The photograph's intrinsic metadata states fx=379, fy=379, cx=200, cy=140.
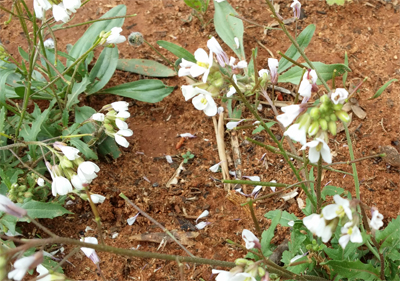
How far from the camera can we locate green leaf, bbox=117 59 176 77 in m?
3.50

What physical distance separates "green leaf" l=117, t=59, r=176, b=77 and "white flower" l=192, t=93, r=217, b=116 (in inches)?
70.3

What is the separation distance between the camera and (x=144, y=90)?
3.29 m

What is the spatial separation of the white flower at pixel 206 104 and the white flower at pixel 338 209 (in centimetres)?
66

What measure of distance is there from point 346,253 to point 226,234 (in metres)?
0.88

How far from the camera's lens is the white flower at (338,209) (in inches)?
53.2

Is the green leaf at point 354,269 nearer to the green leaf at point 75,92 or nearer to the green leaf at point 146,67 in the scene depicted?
the green leaf at point 75,92

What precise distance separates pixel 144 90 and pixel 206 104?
5.49 ft

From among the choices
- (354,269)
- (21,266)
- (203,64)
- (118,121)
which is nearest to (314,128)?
(203,64)

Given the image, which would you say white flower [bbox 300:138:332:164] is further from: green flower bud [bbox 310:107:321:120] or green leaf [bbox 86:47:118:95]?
green leaf [bbox 86:47:118:95]

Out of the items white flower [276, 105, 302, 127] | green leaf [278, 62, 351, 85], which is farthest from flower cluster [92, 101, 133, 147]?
green leaf [278, 62, 351, 85]

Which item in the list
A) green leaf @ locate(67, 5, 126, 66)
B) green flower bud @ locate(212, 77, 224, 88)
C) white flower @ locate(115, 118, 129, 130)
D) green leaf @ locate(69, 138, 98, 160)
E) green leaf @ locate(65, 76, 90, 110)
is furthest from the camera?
green leaf @ locate(67, 5, 126, 66)

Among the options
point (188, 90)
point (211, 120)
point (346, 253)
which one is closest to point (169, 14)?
point (211, 120)

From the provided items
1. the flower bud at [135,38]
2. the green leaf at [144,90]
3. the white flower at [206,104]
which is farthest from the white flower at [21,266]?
the flower bud at [135,38]

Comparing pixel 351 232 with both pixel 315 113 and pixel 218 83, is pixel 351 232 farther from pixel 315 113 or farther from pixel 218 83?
pixel 218 83
